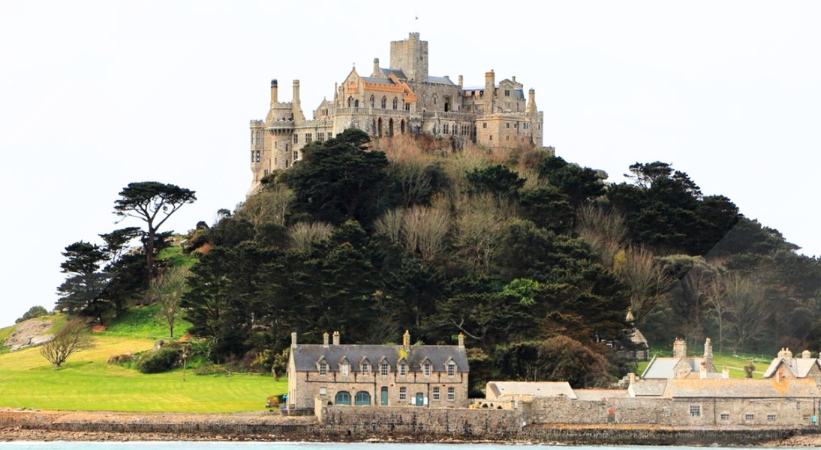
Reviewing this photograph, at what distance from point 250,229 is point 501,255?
1287 cm

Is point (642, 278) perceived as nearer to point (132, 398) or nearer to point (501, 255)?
point (501, 255)

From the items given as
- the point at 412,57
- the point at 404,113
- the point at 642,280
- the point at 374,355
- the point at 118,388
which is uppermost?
the point at 412,57

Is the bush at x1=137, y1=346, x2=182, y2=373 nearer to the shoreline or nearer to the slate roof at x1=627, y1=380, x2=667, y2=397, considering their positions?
the shoreline

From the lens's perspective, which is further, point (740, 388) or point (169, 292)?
point (169, 292)

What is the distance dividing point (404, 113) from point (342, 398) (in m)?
36.5

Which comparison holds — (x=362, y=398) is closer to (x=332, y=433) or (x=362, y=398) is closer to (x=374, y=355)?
(x=374, y=355)

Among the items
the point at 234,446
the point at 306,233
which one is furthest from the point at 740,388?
the point at 306,233

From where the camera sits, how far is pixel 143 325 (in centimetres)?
9956

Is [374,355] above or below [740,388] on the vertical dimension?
above

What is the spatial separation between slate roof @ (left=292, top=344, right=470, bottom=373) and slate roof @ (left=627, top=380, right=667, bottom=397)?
6.30 meters

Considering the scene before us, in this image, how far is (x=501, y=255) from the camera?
95188 millimetres

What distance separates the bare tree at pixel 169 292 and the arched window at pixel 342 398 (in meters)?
18.7

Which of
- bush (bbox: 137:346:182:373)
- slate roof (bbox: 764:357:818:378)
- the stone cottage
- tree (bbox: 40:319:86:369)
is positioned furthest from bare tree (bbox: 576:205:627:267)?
tree (bbox: 40:319:86:369)

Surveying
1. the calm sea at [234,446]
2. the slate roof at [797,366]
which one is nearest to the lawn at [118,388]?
the calm sea at [234,446]
